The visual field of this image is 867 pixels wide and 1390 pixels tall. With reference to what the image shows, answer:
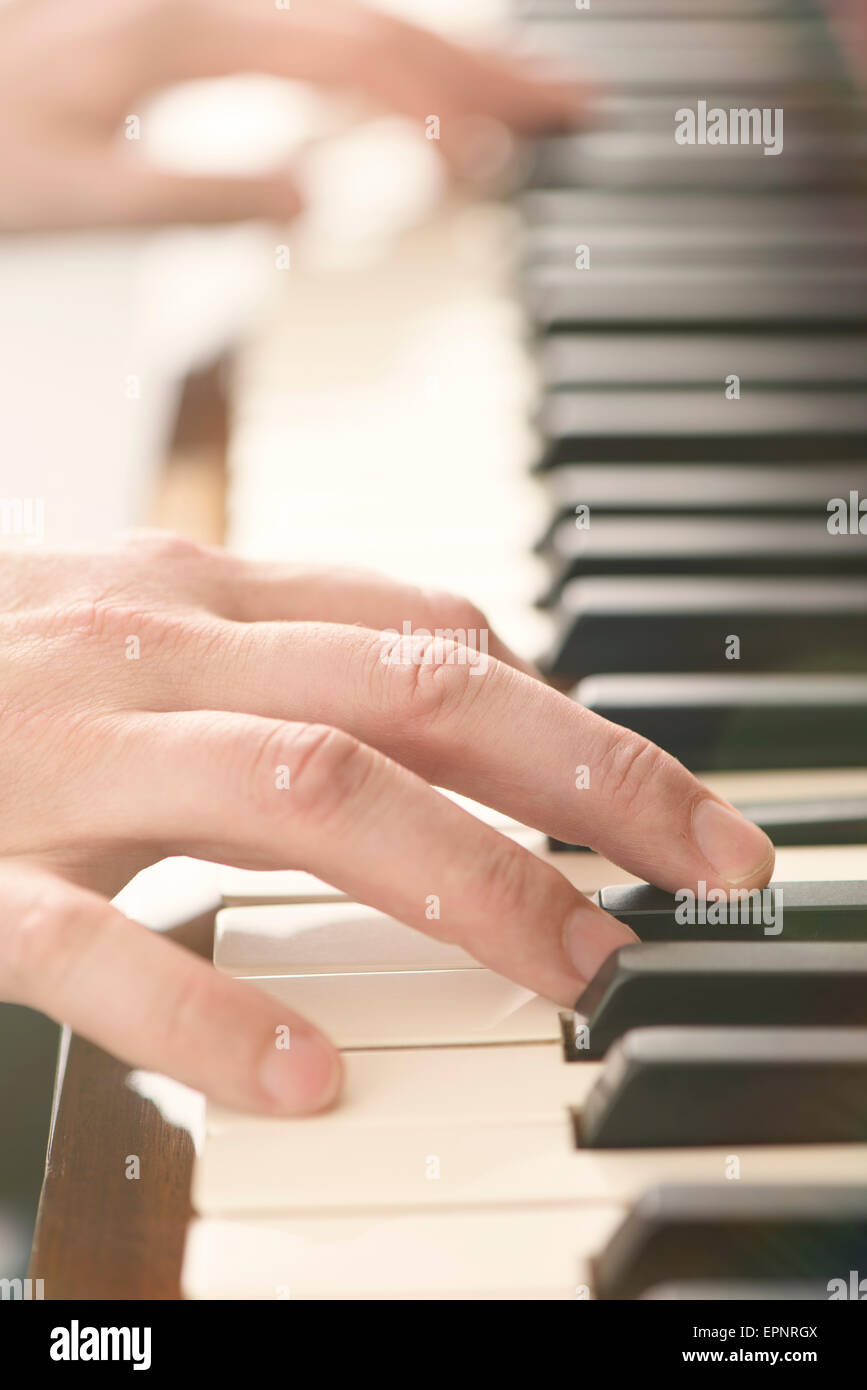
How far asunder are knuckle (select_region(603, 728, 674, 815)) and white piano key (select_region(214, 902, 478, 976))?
0.54 feet

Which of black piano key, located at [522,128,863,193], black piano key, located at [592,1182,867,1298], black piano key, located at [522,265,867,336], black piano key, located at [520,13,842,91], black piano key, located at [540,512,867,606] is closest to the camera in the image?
black piano key, located at [592,1182,867,1298]

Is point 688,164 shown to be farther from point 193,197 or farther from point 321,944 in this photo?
point 321,944

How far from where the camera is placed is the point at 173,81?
7.94 feet

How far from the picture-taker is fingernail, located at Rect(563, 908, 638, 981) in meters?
0.86

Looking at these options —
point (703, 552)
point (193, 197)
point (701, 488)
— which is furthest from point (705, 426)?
point (193, 197)

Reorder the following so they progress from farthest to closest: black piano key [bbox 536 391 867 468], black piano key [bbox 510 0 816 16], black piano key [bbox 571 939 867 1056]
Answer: black piano key [bbox 510 0 816 16]
black piano key [bbox 536 391 867 468]
black piano key [bbox 571 939 867 1056]

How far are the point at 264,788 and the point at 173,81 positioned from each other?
1990mm

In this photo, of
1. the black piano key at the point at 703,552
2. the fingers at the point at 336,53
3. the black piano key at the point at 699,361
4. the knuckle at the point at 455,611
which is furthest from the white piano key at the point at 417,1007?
the fingers at the point at 336,53

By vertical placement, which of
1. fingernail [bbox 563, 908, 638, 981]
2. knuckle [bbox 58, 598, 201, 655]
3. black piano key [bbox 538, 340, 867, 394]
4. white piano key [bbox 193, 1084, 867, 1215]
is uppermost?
black piano key [bbox 538, 340, 867, 394]

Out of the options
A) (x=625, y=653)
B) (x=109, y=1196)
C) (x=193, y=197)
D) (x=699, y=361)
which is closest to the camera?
(x=109, y=1196)

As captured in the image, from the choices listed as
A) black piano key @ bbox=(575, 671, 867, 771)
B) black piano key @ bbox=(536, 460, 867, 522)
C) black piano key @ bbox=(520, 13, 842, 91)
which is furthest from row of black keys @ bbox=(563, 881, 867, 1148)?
black piano key @ bbox=(520, 13, 842, 91)

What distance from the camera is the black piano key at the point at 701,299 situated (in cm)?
166

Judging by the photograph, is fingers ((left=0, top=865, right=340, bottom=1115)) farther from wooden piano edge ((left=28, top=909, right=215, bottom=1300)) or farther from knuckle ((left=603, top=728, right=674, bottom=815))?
knuckle ((left=603, top=728, right=674, bottom=815))
